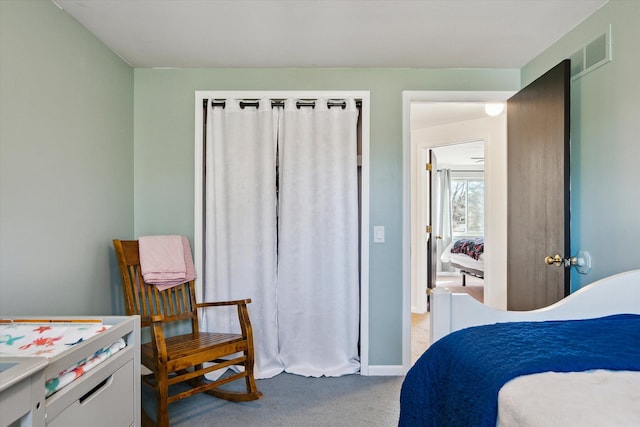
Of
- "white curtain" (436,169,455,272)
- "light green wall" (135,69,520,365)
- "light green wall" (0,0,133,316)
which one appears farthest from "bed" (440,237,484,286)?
"light green wall" (0,0,133,316)

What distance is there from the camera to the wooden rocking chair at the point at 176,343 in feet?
6.94

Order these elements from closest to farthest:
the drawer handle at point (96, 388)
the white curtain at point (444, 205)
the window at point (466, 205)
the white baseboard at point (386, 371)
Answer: the drawer handle at point (96, 388)
the white baseboard at point (386, 371)
the white curtain at point (444, 205)
the window at point (466, 205)

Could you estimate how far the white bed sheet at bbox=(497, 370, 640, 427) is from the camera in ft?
2.59

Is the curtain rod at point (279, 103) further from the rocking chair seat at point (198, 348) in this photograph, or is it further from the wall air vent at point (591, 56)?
the rocking chair seat at point (198, 348)

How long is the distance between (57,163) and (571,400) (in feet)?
7.70

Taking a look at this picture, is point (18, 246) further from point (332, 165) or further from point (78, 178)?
point (332, 165)

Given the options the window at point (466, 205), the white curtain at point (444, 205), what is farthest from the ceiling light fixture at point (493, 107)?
the window at point (466, 205)

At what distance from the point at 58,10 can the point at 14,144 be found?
0.82 m

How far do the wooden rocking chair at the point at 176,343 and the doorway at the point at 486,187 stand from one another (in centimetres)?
120

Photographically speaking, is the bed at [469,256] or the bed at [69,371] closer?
the bed at [69,371]

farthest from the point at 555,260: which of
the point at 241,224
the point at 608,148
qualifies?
the point at 241,224

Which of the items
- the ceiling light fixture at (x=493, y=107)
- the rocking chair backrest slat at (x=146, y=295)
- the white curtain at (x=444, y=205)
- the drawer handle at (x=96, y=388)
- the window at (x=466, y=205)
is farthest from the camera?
the window at (x=466, y=205)

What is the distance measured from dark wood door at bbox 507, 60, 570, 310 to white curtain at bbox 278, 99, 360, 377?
111cm

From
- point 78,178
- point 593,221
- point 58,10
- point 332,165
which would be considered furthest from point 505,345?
point 58,10
